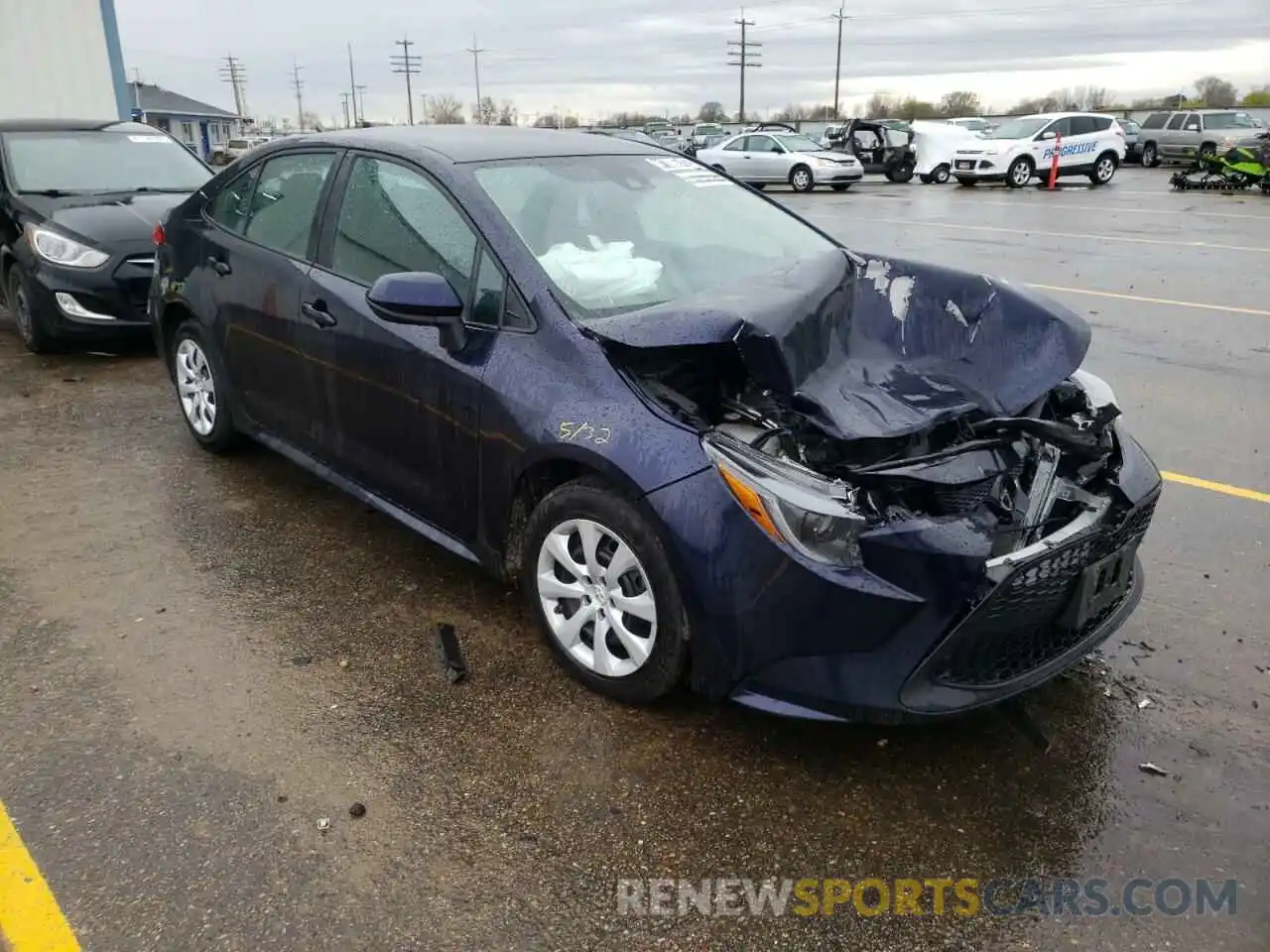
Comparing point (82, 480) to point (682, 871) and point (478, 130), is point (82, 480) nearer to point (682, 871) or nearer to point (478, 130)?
point (478, 130)

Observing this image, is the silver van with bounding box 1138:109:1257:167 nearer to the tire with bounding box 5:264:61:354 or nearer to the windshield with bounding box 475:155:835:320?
the windshield with bounding box 475:155:835:320

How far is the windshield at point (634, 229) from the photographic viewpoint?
3.27 meters

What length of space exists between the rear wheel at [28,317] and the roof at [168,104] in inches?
2288

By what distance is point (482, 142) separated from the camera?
148 inches

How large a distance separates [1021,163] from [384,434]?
2503 centimetres

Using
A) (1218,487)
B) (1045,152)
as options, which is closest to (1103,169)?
(1045,152)

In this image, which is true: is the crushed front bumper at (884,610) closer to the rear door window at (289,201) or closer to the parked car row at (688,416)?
the parked car row at (688,416)

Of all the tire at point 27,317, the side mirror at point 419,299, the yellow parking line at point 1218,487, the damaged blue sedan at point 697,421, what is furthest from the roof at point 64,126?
the yellow parking line at point 1218,487

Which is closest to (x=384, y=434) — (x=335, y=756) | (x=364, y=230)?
(x=364, y=230)

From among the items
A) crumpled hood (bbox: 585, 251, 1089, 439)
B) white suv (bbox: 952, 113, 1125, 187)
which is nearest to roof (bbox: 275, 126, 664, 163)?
crumpled hood (bbox: 585, 251, 1089, 439)

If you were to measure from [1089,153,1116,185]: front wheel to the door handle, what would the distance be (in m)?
26.2

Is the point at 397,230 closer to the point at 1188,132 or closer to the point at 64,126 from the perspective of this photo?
the point at 64,126

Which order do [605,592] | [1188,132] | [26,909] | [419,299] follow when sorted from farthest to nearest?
[1188,132] < [419,299] < [605,592] < [26,909]

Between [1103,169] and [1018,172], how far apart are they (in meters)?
2.46
